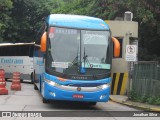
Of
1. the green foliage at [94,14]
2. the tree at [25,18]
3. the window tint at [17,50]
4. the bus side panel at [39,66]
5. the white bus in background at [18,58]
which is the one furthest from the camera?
the tree at [25,18]

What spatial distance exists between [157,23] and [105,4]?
5.12 m

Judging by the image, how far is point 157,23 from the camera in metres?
27.5

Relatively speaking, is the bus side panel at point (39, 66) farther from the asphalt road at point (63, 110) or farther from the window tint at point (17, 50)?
the window tint at point (17, 50)

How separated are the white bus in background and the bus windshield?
51.8 ft

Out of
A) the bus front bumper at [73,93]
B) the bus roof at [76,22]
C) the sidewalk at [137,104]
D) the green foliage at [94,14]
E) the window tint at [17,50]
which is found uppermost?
the green foliage at [94,14]

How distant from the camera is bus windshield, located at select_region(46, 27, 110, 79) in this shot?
15.5m

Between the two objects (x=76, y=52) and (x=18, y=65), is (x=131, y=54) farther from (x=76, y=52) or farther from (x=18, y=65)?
(x=18, y=65)

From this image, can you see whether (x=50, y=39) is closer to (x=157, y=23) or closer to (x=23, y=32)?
(x=157, y=23)

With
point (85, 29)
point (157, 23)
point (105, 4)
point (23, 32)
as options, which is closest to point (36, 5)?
point (23, 32)

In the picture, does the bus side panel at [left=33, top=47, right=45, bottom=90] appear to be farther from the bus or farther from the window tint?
the window tint

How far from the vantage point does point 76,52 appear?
15.6 metres

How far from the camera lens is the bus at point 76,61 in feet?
50.1

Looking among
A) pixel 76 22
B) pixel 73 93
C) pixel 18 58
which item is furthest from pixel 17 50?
pixel 73 93

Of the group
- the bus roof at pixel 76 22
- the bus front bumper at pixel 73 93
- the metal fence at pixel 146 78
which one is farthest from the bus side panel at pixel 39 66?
the metal fence at pixel 146 78
